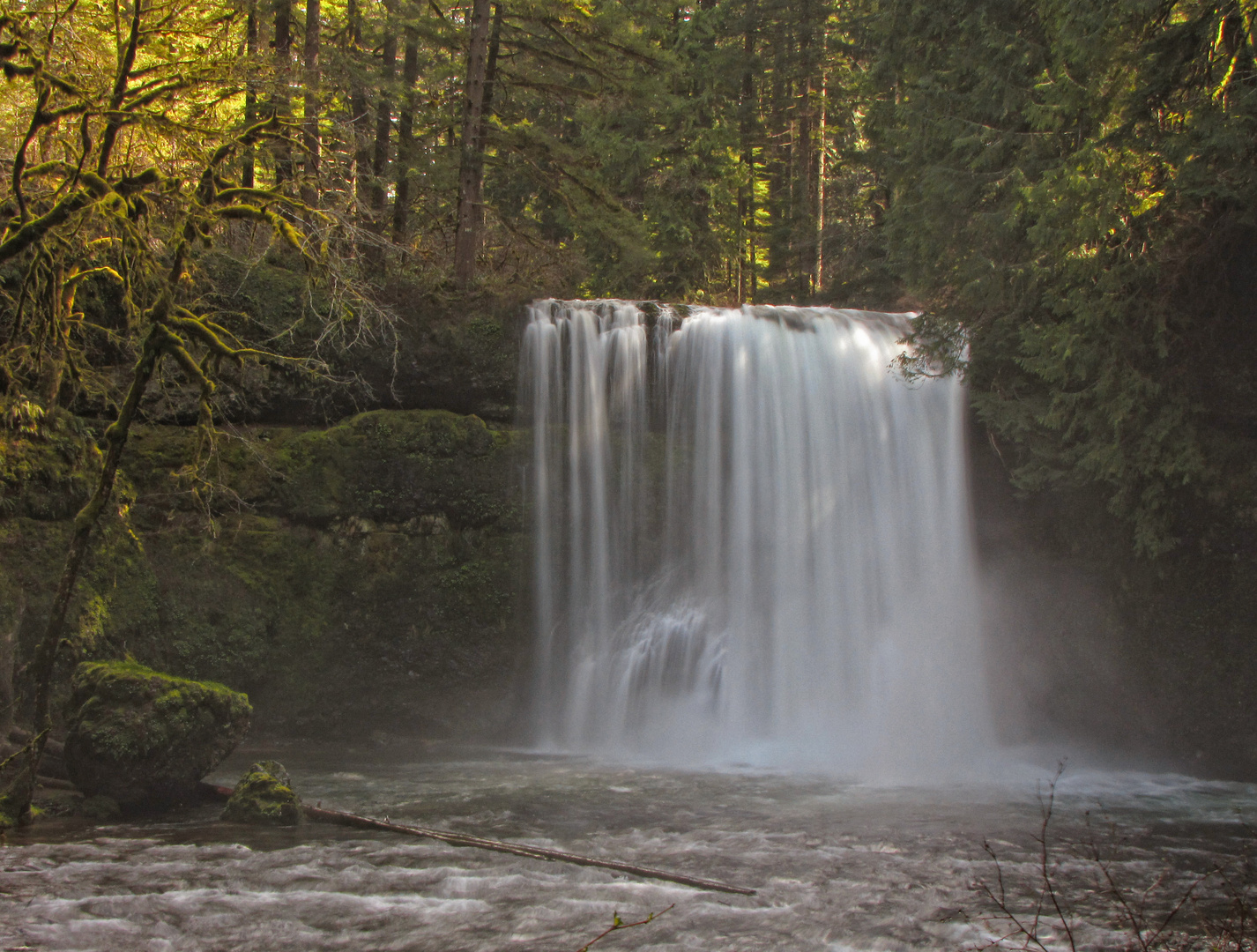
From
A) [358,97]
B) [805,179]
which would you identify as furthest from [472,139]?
[805,179]

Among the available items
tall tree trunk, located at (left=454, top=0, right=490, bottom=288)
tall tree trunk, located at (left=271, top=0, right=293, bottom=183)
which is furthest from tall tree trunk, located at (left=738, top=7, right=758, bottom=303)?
tall tree trunk, located at (left=271, top=0, right=293, bottom=183)

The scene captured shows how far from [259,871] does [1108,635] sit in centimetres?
993

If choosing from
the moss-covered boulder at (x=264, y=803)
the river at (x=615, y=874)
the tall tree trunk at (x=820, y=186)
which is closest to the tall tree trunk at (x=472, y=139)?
the river at (x=615, y=874)

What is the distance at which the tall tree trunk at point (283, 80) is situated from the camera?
9.20 m

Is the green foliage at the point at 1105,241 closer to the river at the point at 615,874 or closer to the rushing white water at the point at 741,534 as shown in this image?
the rushing white water at the point at 741,534

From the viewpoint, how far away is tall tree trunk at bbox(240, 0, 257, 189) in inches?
324

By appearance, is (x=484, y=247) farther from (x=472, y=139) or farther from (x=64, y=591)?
(x=64, y=591)

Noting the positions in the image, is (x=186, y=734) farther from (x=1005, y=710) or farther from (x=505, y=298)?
(x=1005, y=710)

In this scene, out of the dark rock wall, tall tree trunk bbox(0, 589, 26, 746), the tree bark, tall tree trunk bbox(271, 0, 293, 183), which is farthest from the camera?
the tree bark

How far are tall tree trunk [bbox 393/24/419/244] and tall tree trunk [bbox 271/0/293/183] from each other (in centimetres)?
173

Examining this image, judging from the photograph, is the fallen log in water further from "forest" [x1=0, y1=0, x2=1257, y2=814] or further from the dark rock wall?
the dark rock wall

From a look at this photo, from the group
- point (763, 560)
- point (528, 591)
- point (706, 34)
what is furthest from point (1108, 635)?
point (706, 34)

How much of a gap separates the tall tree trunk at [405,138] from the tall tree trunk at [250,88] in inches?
82.5

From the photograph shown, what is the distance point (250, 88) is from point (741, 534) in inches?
313
